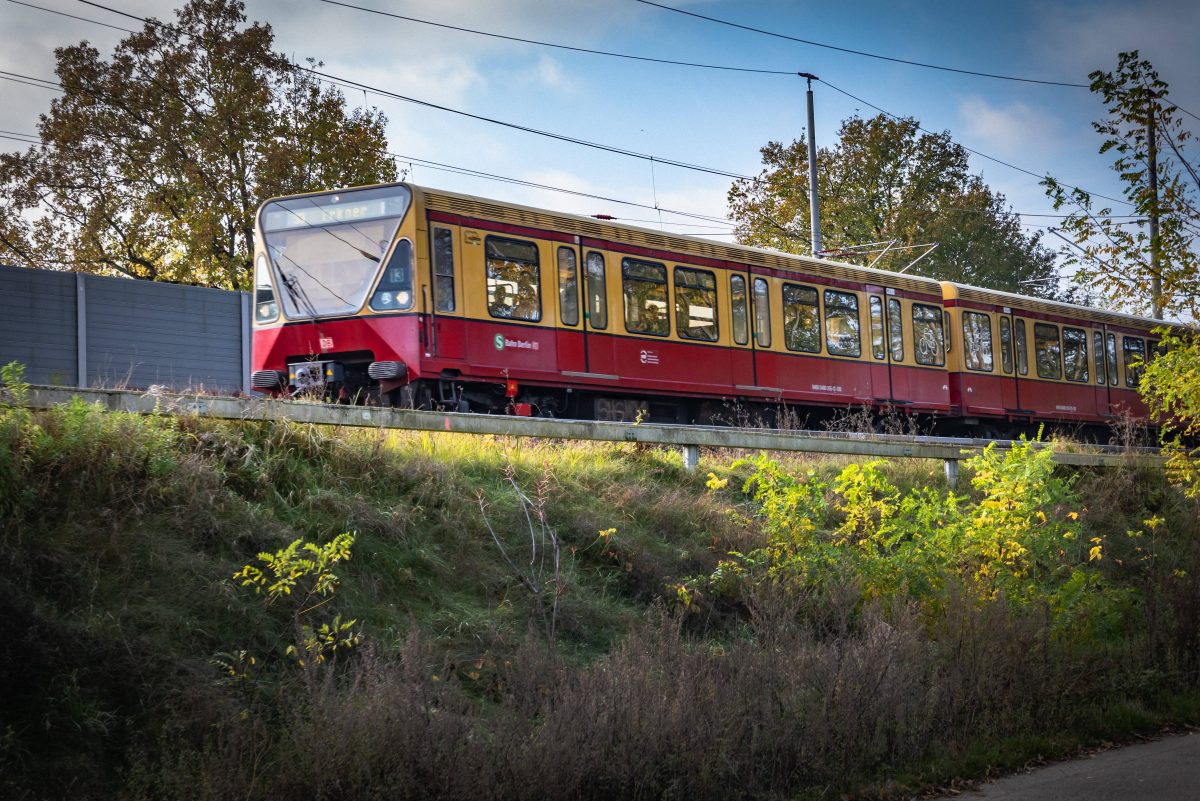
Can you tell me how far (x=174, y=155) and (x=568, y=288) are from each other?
1657 centimetres

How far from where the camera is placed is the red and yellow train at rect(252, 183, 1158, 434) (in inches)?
579

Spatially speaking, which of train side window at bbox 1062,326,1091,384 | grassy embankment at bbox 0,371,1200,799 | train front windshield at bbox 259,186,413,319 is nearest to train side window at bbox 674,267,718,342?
train front windshield at bbox 259,186,413,319

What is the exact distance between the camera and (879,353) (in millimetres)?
21781

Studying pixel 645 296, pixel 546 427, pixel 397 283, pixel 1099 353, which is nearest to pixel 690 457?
pixel 546 427

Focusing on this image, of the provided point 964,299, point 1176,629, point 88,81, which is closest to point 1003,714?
point 1176,629

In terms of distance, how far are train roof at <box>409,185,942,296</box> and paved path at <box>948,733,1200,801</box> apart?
9824 millimetres

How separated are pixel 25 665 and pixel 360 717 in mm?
1531

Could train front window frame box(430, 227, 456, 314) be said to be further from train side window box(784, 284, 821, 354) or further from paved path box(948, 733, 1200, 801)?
paved path box(948, 733, 1200, 801)

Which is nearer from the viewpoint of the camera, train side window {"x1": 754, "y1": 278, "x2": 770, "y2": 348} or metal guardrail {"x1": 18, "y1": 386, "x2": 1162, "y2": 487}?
metal guardrail {"x1": 18, "y1": 386, "x2": 1162, "y2": 487}

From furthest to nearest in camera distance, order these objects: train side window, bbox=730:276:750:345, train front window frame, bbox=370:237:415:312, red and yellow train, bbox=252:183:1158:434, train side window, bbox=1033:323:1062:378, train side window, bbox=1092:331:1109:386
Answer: train side window, bbox=1092:331:1109:386 → train side window, bbox=1033:323:1062:378 → train side window, bbox=730:276:750:345 → red and yellow train, bbox=252:183:1158:434 → train front window frame, bbox=370:237:415:312

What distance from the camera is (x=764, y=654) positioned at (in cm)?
701

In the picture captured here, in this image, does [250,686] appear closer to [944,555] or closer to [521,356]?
[944,555]

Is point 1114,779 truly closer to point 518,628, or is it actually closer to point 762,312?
point 518,628

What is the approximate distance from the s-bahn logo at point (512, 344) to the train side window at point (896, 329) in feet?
28.1
